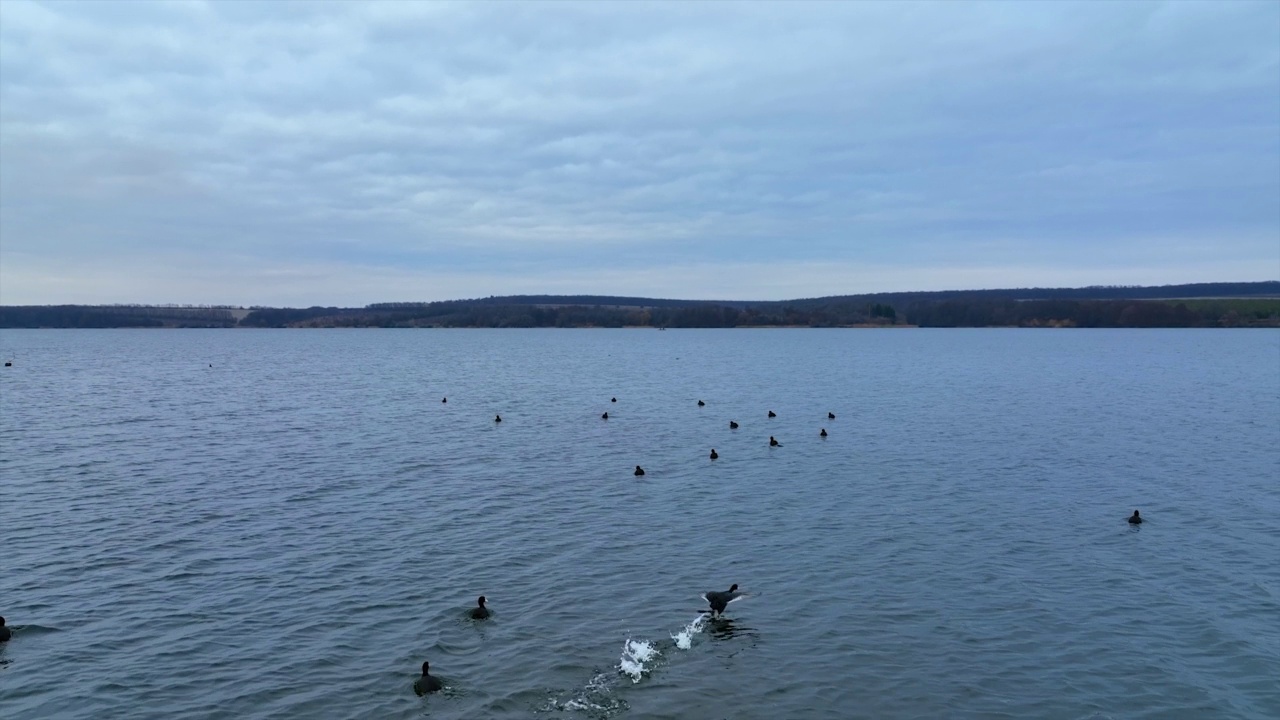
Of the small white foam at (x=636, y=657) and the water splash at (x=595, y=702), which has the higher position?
the small white foam at (x=636, y=657)

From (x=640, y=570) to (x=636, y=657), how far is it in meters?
6.04

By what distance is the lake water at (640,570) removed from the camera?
1764 cm

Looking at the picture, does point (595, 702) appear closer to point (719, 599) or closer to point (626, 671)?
point (626, 671)

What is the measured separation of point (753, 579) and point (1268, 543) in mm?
16205

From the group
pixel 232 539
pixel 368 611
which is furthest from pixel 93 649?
pixel 232 539

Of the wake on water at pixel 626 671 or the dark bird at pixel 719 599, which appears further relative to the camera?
the dark bird at pixel 719 599

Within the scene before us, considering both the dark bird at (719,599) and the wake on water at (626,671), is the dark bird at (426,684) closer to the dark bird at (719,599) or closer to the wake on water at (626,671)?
the wake on water at (626,671)

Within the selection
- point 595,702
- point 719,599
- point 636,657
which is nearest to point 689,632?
point 719,599

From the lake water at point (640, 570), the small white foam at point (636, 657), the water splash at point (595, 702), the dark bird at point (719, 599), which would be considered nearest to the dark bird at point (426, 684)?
the lake water at point (640, 570)

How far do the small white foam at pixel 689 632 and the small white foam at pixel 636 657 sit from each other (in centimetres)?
64

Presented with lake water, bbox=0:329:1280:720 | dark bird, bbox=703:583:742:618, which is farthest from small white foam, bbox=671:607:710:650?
dark bird, bbox=703:583:742:618

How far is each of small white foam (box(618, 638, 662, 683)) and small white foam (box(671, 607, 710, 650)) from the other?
2.10ft

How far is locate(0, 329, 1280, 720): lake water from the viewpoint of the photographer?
57.9ft

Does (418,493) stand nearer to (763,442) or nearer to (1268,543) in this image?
(763,442)
